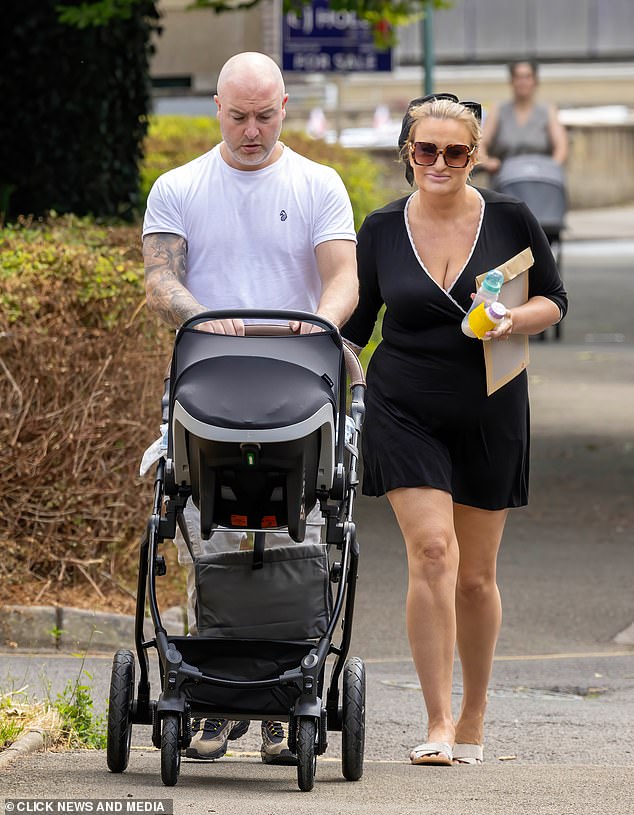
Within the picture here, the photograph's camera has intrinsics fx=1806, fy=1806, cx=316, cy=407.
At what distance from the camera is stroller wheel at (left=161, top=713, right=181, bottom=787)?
4.69 meters

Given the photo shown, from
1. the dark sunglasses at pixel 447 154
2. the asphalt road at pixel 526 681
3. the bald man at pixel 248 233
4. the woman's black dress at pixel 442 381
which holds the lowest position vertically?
the asphalt road at pixel 526 681

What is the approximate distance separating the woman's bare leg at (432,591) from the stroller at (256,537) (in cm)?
47

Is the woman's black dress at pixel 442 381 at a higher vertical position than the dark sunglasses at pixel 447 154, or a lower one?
lower

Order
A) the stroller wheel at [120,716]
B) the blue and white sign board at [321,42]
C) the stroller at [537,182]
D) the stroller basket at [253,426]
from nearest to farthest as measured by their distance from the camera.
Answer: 1. the stroller basket at [253,426]
2. the stroller wheel at [120,716]
3. the stroller at [537,182]
4. the blue and white sign board at [321,42]

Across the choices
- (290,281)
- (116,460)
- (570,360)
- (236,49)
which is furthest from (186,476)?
(236,49)

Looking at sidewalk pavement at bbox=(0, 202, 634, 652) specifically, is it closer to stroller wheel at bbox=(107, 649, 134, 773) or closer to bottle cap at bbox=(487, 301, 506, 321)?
stroller wheel at bbox=(107, 649, 134, 773)

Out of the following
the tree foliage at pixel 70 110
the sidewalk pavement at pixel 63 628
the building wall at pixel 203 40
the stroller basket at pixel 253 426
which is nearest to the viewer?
the stroller basket at pixel 253 426

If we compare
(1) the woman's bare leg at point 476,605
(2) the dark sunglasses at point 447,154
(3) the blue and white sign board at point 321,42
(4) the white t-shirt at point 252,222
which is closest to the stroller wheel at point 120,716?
(4) the white t-shirt at point 252,222

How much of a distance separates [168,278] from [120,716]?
1.24m

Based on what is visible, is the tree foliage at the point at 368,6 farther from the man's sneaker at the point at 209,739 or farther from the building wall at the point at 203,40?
the man's sneaker at the point at 209,739

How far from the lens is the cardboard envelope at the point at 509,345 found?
5.48 meters

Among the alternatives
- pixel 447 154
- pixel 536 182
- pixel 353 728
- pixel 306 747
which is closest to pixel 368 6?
pixel 536 182

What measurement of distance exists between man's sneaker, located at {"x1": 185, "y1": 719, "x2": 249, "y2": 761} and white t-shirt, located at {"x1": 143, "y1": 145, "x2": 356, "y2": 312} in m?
1.23

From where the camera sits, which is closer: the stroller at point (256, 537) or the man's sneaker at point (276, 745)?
the stroller at point (256, 537)
